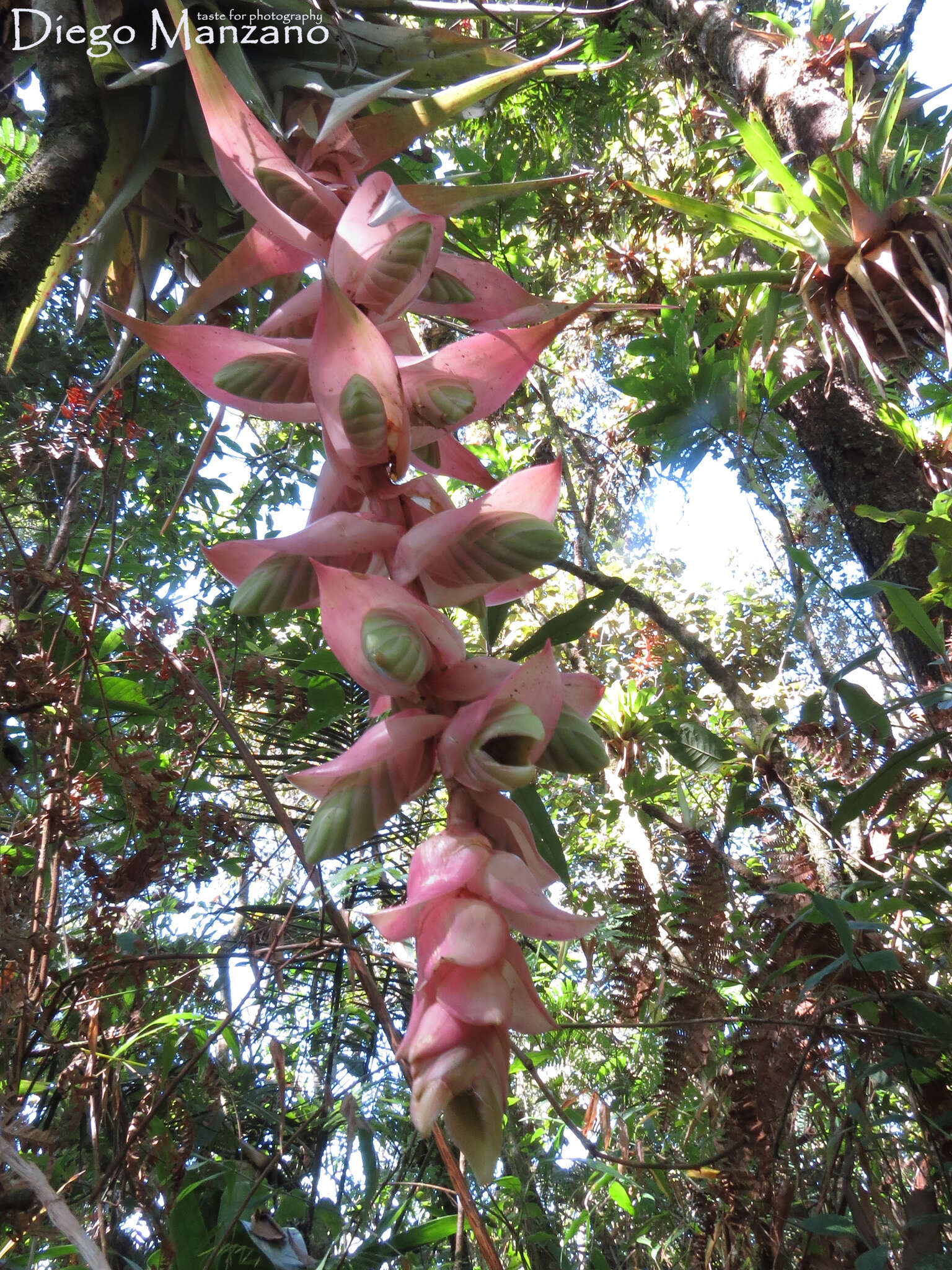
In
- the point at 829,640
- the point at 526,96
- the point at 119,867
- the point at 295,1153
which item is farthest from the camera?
the point at 829,640

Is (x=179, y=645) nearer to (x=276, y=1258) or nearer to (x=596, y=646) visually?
(x=276, y=1258)

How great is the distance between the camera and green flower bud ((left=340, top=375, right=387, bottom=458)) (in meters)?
0.35

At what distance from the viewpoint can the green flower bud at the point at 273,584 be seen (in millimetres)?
385

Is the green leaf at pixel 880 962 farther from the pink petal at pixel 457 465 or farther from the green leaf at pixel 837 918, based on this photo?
the pink petal at pixel 457 465

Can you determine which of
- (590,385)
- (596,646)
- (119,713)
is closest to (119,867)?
(119,713)

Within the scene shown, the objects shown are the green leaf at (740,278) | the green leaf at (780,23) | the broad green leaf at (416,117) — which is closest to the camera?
the broad green leaf at (416,117)

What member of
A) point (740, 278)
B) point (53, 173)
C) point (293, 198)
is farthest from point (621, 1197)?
point (740, 278)

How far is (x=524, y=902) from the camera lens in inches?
11.9

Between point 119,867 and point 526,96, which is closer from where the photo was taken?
point 119,867

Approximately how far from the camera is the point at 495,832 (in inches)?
13.5

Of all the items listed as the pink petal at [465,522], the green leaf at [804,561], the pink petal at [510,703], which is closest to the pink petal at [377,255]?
the pink petal at [465,522]

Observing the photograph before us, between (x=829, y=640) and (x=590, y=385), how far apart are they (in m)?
4.23

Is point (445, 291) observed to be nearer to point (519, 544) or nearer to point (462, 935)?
point (519, 544)

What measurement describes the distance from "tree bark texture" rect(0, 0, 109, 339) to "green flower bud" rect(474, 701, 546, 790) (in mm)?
621
